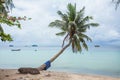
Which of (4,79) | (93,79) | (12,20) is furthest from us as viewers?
(93,79)

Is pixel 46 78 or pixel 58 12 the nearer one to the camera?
pixel 46 78

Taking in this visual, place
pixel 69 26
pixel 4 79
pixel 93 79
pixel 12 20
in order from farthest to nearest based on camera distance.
Result: pixel 69 26 → pixel 93 79 → pixel 4 79 → pixel 12 20

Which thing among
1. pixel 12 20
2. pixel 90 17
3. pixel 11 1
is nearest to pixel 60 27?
pixel 90 17

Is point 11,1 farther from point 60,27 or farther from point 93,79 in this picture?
point 60,27

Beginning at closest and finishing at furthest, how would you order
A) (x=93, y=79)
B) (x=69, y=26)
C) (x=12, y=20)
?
(x=12, y=20)
(x=93, y=79)
(x=69, y=26)

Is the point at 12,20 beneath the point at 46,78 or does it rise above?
above

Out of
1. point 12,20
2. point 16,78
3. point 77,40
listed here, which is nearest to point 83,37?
point 77,40

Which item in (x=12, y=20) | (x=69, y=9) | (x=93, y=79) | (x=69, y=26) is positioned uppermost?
(x=69, y=9)

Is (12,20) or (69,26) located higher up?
(69,26)

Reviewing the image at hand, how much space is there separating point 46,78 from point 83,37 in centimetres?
1201

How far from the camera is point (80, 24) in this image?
1104 inches

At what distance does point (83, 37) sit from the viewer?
28.0m

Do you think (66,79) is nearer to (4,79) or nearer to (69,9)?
(4,79)

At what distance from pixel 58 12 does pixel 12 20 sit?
14.9 metres
